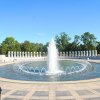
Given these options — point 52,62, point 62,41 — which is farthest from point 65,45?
point 52,62

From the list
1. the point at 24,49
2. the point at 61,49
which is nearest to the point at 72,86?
the point at 24,49

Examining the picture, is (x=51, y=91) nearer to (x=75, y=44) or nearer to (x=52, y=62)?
(x=52, y=62)

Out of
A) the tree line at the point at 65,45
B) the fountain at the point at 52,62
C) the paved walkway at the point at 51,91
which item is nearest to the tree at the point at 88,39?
the tree line at the point at 65,45

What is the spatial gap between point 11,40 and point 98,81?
82138 mm

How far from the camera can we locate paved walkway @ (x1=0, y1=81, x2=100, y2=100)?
21.0 meters

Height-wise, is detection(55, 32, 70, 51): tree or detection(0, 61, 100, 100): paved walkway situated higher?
detection(55, 32, 70, 51): tree

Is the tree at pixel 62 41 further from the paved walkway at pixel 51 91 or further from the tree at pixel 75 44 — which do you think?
the paved walkway at pixel 51 91

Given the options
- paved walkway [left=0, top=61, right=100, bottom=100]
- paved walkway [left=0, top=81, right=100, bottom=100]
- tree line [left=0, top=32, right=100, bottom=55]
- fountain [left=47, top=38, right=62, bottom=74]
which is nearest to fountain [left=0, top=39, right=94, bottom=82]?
fountain [left=47, top=38, right=62, bottom=74]

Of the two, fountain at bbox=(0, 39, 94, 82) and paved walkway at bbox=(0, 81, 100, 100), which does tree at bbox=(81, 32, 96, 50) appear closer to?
fountain at bbox=(0, 39, 94, 82)

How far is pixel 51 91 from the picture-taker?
2317 cm

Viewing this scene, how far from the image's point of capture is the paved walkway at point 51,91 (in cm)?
2105

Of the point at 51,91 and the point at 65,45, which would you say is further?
the point at 65,45

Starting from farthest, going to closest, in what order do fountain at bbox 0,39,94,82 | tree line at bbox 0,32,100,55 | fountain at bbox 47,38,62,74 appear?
tree line at bbox 0,32,100,55, fountain at bbox 47,38,62,74, fountain at bbox 0,39,94,82

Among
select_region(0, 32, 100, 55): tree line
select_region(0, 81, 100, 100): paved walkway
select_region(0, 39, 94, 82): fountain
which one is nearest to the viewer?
select_region(0, 81, 100, 100): paved walkway
